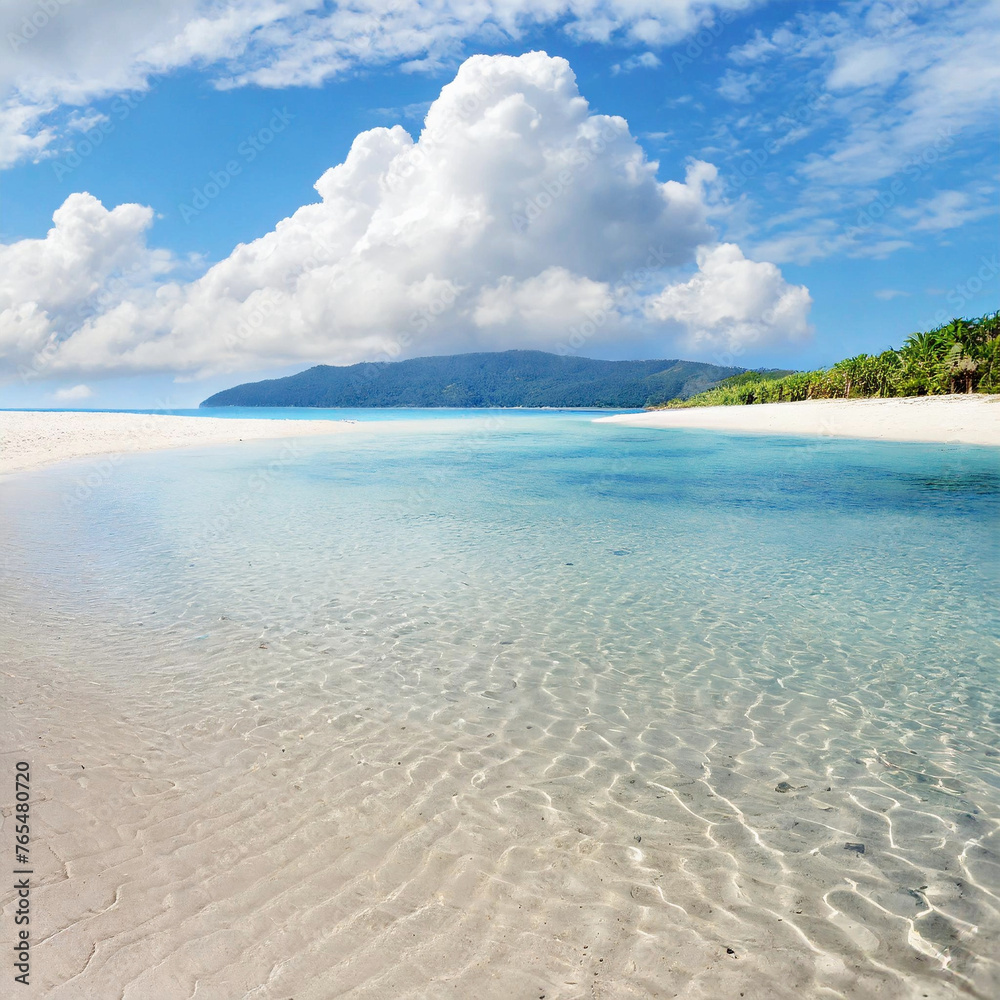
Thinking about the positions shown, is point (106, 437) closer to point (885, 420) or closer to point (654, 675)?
point (654, 675)

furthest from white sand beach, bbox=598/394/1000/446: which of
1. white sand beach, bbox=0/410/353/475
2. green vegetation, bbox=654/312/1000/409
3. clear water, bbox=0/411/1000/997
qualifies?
white sand beach, bbox=0/410/353/475

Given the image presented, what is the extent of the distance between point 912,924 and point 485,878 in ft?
9.12

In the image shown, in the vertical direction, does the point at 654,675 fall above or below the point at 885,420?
below

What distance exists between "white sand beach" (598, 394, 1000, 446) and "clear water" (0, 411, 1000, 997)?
33158 millimetres

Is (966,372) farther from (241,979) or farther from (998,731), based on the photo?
(241,979)

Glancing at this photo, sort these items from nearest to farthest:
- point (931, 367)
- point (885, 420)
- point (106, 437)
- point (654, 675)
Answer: point (654, 675) → point (106, 437) → point (885, 420) → point (931, 367)

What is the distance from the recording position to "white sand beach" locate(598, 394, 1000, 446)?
4659 centimetres

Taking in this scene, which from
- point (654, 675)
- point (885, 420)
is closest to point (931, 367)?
point (885, 420)

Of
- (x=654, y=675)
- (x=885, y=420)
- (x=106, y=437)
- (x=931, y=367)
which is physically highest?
(x=931, y=367)

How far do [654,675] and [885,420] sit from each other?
188 feet

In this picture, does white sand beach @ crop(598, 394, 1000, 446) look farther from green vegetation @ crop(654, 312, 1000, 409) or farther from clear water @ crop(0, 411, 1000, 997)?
clear water @ crop(0, 411, 1000, 997)

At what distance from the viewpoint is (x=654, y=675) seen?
793cm

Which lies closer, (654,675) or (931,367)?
(654,675)

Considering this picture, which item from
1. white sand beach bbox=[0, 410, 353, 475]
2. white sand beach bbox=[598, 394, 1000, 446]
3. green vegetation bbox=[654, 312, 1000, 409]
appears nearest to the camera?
white sand beach bbox=[0, 410, 353, 475]
